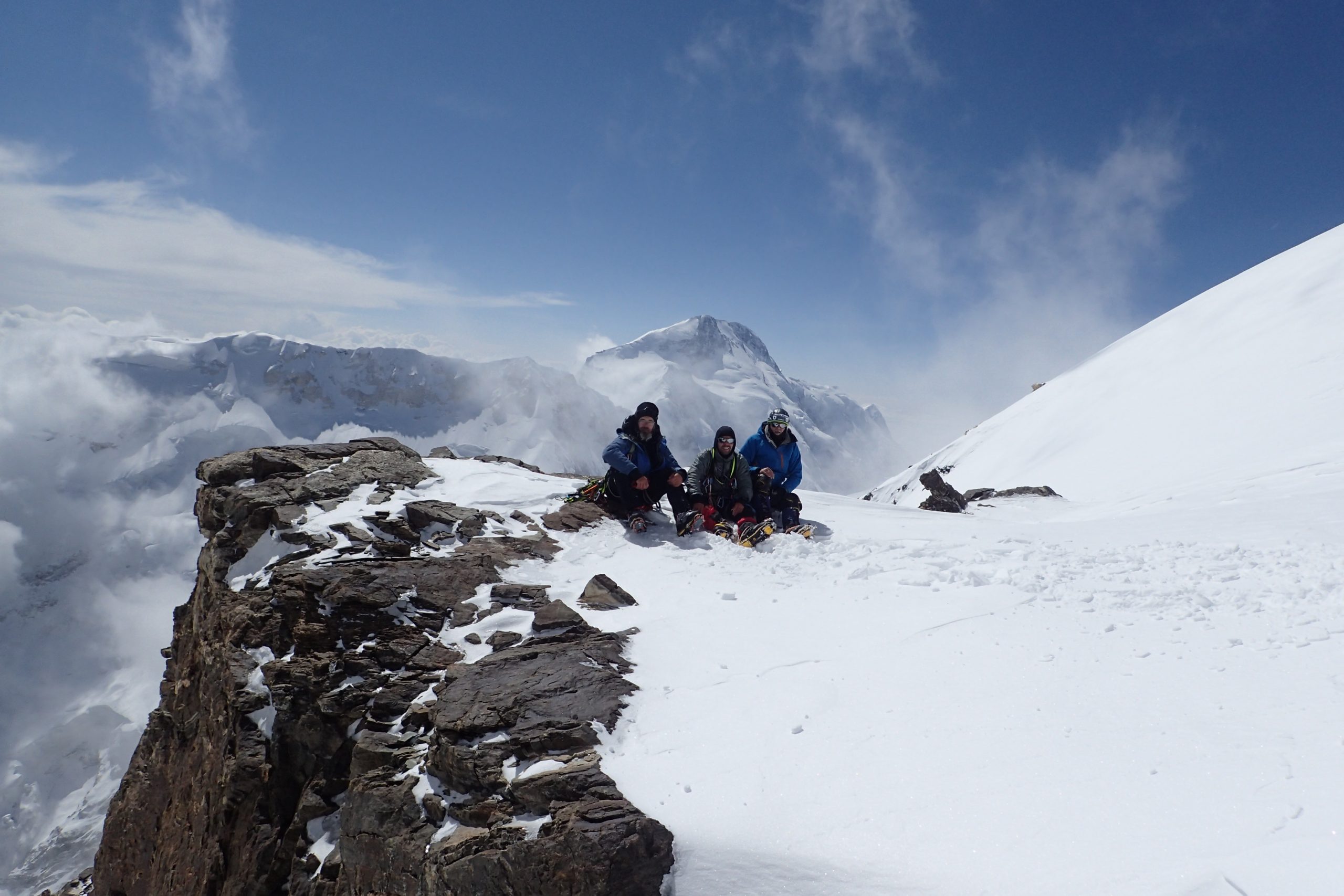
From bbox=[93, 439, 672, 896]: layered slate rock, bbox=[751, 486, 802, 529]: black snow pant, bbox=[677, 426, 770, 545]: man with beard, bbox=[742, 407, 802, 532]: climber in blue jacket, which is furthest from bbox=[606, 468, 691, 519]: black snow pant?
bbox=[93, 439, 672, 896]: layered slate rock

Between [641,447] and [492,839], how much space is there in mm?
7132

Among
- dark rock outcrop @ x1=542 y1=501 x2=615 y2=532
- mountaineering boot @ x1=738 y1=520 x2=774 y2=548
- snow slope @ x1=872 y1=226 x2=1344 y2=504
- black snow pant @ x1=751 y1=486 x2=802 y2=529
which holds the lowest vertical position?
mountaineering boot @ x1=738 y1=520 x2=774 y2=548

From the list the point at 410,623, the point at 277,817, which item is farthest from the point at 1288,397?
the point at 277,817

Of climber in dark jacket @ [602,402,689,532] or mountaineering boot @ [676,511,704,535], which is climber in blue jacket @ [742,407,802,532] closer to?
mountaineering boot @ [676,511,704,535]

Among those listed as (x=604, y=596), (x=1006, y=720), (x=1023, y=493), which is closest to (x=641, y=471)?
(x=604, y=596)

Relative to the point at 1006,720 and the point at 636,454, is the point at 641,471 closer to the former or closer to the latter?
the point at 636,454

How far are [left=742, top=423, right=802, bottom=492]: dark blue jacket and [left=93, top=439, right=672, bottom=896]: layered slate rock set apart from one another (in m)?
4.34

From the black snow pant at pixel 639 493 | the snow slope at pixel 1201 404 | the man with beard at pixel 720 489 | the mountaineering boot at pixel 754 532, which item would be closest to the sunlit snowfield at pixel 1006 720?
the mountaineering boot at pixel 754 532

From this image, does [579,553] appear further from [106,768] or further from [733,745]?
[106,768]

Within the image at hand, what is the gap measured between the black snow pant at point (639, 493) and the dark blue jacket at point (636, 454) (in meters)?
0.09

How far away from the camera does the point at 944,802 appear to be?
12.9 feet

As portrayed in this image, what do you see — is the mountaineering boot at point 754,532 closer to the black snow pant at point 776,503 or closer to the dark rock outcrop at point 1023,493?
the black snow pant at point 776,503

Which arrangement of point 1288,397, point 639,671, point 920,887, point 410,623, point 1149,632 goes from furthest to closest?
1. point 1288,397
2. point 410,623
3. point 639,671
4. point 1149,632
5. point 920,887

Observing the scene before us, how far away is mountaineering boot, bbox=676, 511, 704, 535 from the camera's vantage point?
34.8ft
